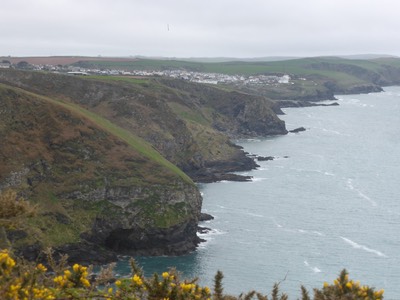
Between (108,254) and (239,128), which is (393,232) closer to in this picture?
(108,254)

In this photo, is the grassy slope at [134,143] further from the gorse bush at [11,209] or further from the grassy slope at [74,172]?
the gorse bush at [11,209]

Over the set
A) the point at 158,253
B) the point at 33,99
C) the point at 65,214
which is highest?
the point at 33,99

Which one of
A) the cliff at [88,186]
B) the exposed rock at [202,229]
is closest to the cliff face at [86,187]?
Result: the cliff at [88,186]

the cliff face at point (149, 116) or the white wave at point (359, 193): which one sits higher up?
the cliff face at point (149, 116)

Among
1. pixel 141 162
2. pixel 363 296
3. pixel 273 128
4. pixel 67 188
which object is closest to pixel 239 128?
pixel 273 128

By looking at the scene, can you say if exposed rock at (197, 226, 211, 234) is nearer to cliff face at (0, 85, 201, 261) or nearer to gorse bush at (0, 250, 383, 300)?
cliff face at (0, 85, 201, 261)

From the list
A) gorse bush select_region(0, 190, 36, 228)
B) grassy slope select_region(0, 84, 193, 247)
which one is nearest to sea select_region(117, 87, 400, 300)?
grassy slope select_region(0, 84, 193, 247)
